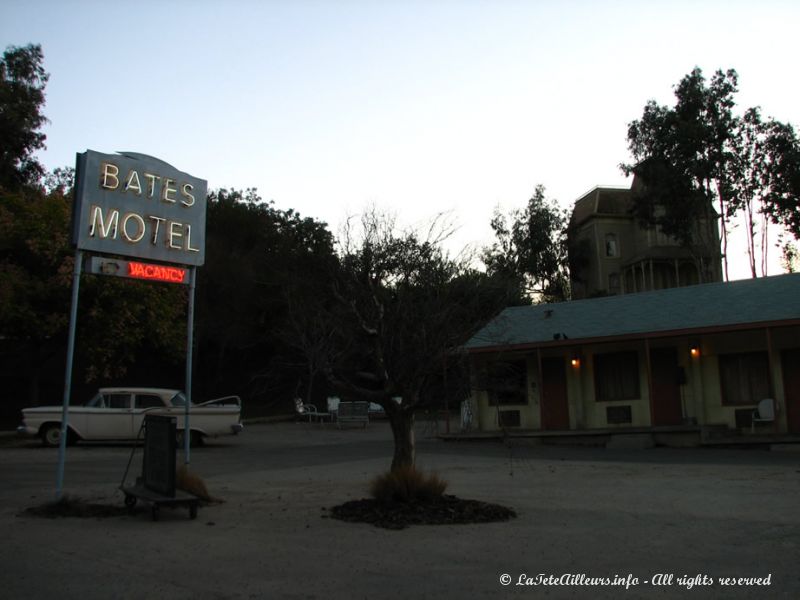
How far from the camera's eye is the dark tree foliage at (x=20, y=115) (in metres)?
21.8

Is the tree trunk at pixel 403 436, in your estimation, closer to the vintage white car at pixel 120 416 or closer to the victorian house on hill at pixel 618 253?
the vintage white car at pixel 120 416

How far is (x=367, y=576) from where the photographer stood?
5832mm

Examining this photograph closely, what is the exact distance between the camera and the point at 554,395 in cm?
2248

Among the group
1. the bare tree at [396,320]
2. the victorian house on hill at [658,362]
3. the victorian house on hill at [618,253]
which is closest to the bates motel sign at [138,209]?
the bare tree at [396,320]

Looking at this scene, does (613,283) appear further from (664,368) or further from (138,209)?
(138,209)

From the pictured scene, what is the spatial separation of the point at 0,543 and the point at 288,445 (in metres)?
13.7

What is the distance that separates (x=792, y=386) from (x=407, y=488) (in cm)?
1477

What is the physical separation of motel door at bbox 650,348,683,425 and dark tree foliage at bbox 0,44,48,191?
2100 cm

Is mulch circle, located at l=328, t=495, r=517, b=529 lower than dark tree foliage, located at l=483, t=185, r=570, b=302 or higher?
lower

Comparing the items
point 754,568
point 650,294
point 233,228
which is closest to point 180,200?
point 754,568

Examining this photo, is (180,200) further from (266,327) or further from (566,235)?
(566,235)

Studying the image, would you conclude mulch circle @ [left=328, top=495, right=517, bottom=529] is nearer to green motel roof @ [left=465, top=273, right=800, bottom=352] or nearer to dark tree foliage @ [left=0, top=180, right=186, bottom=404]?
green motel roof @ [left=465, top=273, right=800, bottom=352]

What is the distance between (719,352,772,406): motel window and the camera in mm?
19547

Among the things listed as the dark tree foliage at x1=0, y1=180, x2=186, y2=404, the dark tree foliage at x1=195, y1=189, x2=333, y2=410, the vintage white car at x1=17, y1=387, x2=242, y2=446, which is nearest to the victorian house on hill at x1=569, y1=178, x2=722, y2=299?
the dark tree foliage at x1=195, y1=189, x2=333, y2=410
